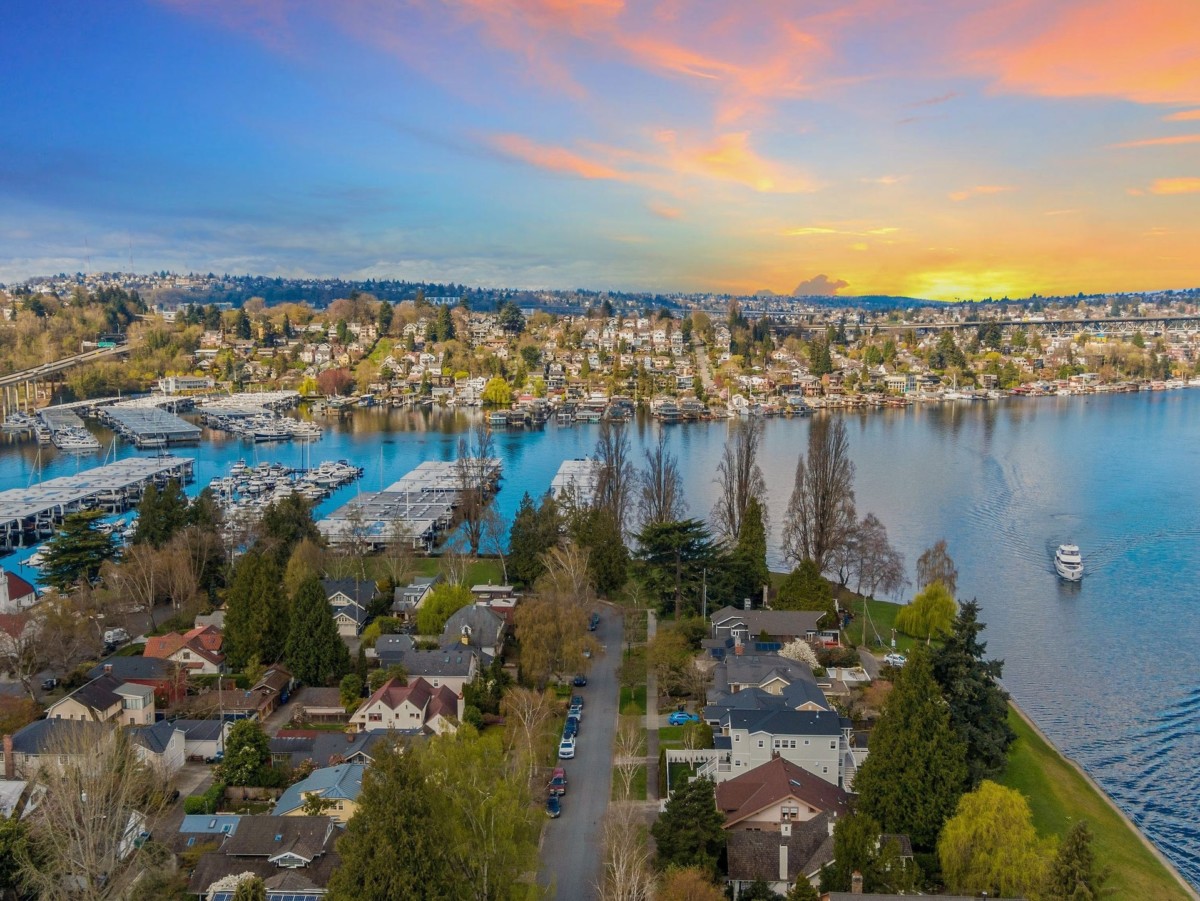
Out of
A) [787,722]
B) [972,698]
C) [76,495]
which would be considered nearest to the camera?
[972,698]

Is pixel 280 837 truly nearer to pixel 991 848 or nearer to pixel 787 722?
pixel 787 722

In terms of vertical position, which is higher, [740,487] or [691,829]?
[740,487]

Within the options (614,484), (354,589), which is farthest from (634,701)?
(614,484)

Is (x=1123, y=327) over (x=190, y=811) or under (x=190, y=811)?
over

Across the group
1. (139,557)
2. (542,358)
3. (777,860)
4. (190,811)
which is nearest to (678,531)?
(777,860)

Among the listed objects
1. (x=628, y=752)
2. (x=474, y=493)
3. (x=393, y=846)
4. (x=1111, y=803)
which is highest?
(x=393, y=846)

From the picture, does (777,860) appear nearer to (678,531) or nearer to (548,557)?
(678,531)

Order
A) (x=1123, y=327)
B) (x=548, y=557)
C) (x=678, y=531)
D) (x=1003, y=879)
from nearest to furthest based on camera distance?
(x=1003, y=879), (x=678, y=531), (x=548, y=557), (x=1123, y=327)
